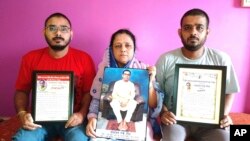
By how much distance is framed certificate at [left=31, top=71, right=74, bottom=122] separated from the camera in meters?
1.50

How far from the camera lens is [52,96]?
1520 millimetres

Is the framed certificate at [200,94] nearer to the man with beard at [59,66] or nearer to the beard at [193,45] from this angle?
the beard at [193,45]

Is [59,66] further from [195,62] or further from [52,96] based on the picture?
[195,62]

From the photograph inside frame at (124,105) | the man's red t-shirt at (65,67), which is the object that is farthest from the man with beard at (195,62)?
the man's red t-shirt at (65,67)

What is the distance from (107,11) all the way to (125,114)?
869 millimetres

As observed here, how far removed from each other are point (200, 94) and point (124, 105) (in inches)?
16.5

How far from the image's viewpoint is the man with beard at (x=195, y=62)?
148 cm

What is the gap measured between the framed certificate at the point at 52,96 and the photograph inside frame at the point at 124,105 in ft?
0.66

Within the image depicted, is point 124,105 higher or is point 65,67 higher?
point 65,67

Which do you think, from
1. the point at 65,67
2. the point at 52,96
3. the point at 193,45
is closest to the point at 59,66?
the point at 65,67

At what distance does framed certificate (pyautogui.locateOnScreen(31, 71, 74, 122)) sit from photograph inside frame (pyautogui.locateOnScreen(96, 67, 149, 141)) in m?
0.20

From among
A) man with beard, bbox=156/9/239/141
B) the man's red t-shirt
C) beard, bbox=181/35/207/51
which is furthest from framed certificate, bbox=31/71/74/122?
beard, bbox=181/35/207/51

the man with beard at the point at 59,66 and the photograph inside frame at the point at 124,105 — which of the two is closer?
the photograph inside frame at the point at 124,105

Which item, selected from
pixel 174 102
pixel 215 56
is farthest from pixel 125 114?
pixel 215 56
